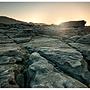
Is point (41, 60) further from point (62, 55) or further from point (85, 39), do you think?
point (85, 39)

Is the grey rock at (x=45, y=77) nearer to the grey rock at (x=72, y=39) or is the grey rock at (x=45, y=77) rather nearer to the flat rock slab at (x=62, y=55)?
the flat rock slab at (x=62, y=55)

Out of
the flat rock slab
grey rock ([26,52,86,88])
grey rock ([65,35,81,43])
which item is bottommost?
grey rock ([26,52,86,88])

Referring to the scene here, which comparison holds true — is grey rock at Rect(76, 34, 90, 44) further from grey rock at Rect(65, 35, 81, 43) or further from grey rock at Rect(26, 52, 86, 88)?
grey rock at Rect(26, 52, 86, 88)

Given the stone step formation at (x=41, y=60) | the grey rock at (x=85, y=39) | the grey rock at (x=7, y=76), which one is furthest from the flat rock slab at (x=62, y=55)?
the grey rock at (x=7, y=76)

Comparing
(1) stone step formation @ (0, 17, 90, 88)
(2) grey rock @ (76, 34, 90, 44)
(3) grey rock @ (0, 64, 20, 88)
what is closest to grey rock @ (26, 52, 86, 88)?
(1) stone step formation @ (0, 17, 90, 88)

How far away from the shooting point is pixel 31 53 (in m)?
2.18

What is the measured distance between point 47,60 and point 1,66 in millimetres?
476

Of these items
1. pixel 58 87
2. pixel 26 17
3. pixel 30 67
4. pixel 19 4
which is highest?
pixel 19 4

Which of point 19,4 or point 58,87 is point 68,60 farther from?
point 19,4

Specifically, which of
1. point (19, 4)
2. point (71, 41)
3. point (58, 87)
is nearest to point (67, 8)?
point (71, 41)

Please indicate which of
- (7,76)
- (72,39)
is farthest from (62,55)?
(7,76)

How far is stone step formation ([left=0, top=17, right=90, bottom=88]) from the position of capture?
204 cm

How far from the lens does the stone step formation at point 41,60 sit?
6.70 feet

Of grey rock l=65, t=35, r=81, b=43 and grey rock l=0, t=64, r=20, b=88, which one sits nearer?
grey rock l=0, t=64, r=20, b=88
